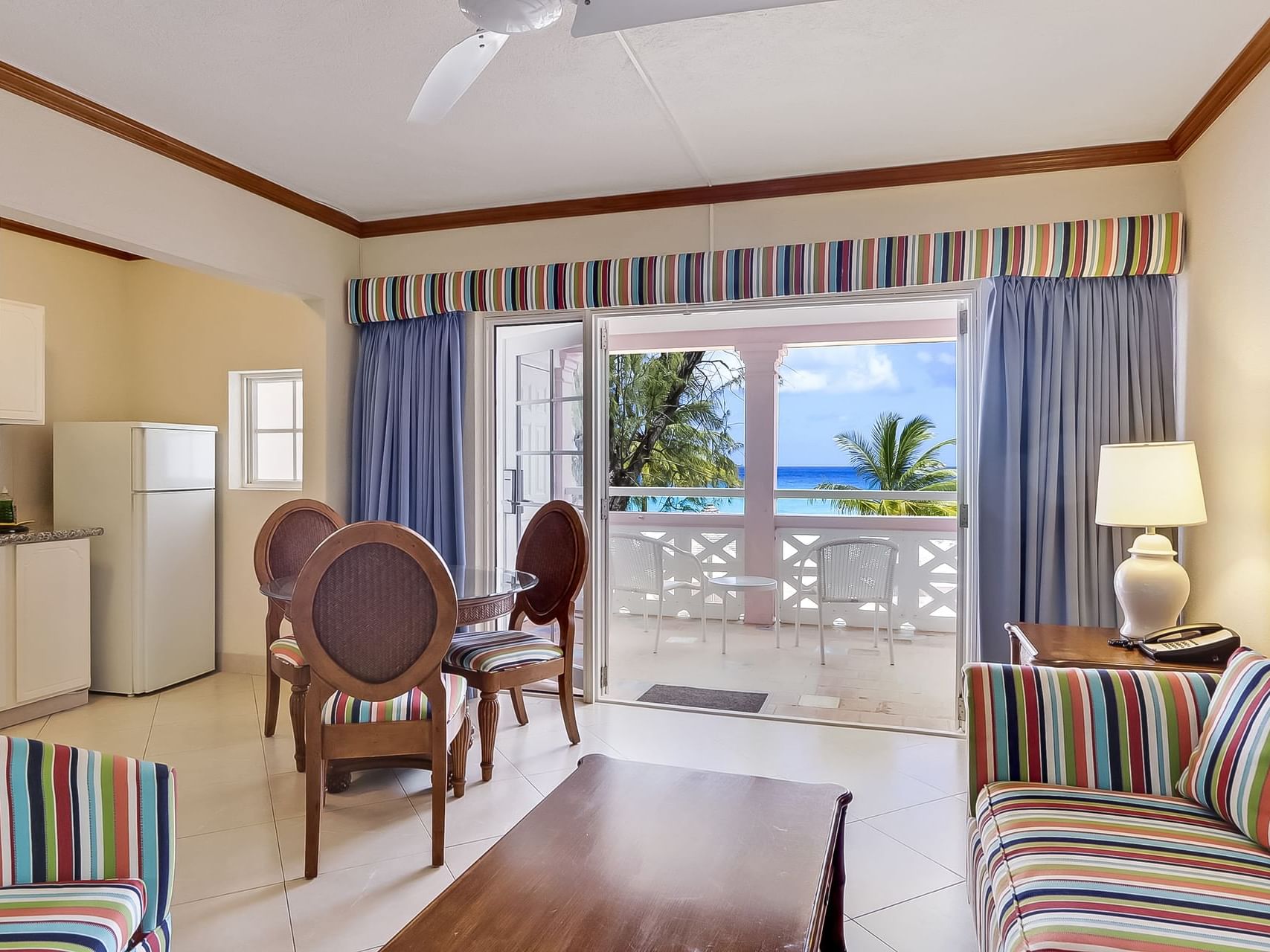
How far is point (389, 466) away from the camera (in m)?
4.23

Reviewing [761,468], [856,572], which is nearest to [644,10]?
[856,572]

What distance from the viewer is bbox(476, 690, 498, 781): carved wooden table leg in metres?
3.14

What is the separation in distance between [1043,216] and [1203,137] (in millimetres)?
572

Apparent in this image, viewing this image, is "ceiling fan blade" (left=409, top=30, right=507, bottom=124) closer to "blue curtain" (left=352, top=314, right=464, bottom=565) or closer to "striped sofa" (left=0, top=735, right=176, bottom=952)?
"striped sofa" (left=0, top=735, right=176, bottom=952)

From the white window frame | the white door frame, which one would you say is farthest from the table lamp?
the white window frame

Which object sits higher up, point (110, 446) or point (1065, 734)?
point (110, 446)

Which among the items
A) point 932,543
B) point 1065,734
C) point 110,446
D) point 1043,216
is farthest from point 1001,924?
point 932,543

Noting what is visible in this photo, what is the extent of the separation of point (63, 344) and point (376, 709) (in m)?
3.37

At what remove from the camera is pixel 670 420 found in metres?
7.98

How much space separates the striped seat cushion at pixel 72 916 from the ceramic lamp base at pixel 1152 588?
2.77m

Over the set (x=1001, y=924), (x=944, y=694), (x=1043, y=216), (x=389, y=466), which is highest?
(x=1043, y=216)

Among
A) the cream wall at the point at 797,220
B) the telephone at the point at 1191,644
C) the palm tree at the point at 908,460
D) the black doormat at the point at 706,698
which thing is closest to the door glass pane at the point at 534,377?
the cream wall at the point at 797,220

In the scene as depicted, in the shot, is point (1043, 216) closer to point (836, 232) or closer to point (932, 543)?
point (836, 232)

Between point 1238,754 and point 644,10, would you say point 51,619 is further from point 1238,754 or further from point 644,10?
point 1238,754
